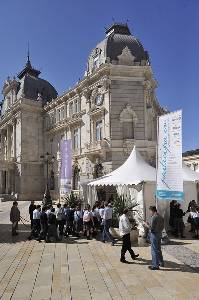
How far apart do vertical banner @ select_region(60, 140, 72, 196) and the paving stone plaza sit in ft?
28.4

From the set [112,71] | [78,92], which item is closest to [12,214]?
[112,71]

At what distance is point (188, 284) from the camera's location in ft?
24.5

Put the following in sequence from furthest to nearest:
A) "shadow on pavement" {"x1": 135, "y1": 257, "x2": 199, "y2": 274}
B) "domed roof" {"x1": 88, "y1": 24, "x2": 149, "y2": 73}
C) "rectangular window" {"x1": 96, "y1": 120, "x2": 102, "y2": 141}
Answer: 1. "domed roof" {"x1": 88, "y1": 24, "x2": 149, "y2": 73}
2. "rectangular window" {"x1": 96, "y1": 120, "x2": 102, "y2": 141}
3. "shadow on pavement" {"x1": 135, "y1": 257, "x2": 199, "y2": 274}

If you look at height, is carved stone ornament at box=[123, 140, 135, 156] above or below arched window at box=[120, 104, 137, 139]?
below

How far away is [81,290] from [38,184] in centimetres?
3756

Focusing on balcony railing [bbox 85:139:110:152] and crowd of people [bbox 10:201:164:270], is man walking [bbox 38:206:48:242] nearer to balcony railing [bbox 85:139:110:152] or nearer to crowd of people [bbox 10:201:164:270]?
crowd of people [bbox 10:201:164:270]

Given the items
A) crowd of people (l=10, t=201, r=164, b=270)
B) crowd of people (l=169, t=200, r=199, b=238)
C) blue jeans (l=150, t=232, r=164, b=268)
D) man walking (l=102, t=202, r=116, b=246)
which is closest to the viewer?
blue jeans (l=150, t=232, r=164, b=268)

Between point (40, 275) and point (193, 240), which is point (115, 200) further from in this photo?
point (40, 275)

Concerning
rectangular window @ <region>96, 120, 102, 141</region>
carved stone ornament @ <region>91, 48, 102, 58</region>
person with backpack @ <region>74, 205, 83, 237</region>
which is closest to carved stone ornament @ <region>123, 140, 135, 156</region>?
rectangular window @ <region>96, 120, 102, 141</region>

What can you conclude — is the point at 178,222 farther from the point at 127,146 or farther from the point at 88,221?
the point at 127,146

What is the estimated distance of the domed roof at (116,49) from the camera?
33.5m

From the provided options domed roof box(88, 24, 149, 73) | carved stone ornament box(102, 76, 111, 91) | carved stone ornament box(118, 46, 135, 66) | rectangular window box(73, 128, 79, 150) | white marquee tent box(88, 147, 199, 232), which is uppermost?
domed roof box(88, 24, 149, 73)

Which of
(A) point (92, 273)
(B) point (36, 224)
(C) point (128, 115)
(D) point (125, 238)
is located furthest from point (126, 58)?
(A) point (92, 273)

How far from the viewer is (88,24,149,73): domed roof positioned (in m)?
33.5
